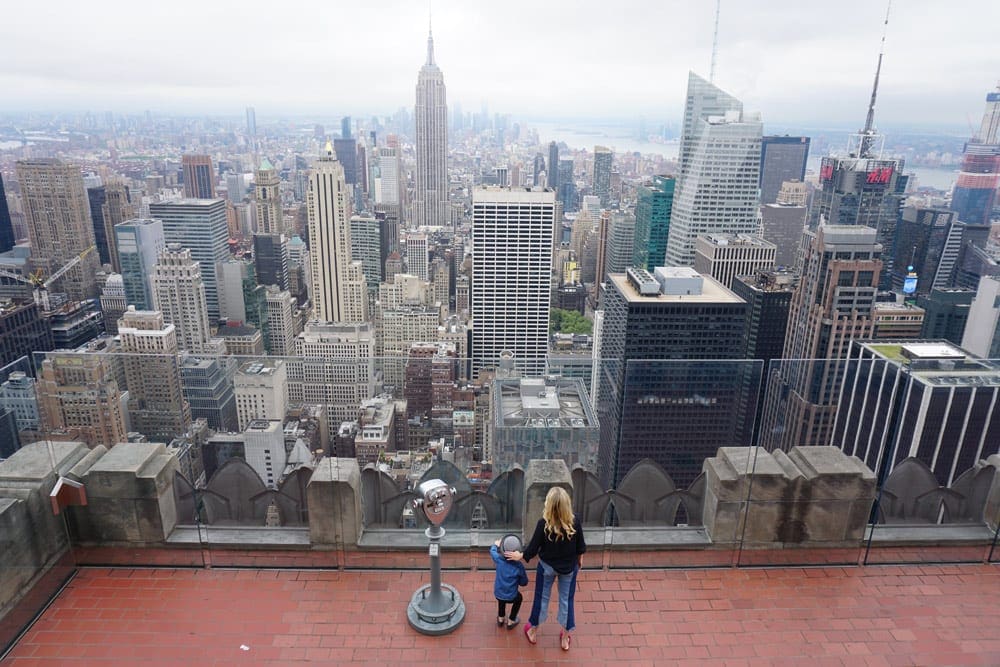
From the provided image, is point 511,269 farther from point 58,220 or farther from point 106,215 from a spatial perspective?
point 58,220

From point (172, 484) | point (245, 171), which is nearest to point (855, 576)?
point (172, 484)

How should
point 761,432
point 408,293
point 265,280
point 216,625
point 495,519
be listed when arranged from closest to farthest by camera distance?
point 216,625 → point 761,432 → point 495,519 → point 408,293 → point 265,280

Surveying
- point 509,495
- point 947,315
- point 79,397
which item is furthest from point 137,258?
point 947,315

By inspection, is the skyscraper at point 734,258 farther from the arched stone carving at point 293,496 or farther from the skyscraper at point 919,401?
the arched stone carving at point 293,496

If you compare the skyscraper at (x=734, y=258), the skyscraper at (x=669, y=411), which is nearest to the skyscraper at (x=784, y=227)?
the skyscraper at (x=734, y=258)

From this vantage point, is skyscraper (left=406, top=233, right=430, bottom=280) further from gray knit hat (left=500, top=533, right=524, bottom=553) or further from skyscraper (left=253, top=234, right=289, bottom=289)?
gray knit hat (left=500, top=533, right=524, bottom=553)

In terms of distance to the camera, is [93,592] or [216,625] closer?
[216,625]

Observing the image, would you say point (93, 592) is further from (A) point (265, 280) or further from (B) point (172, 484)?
(A) point (265, 280)
